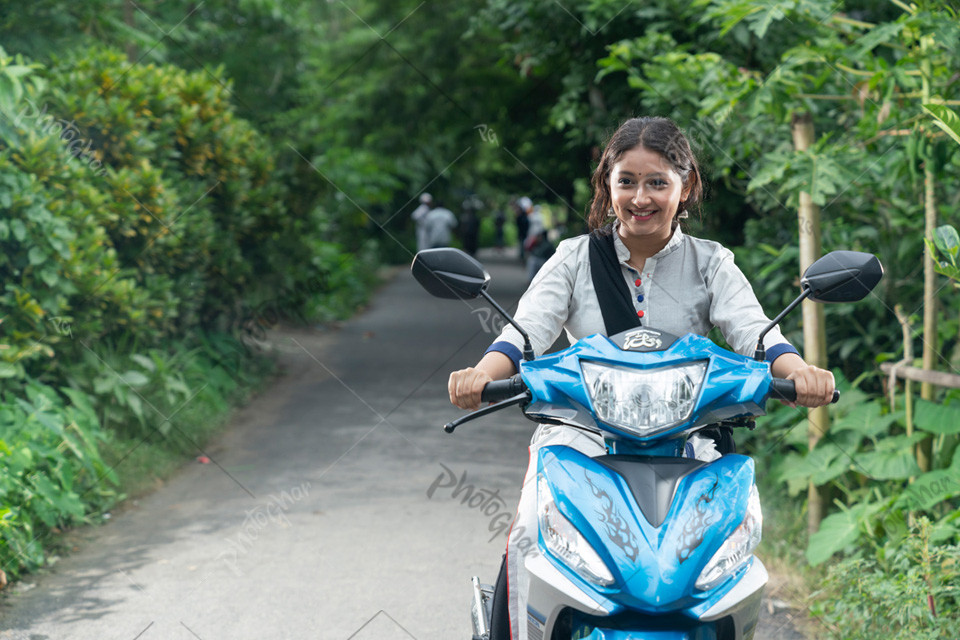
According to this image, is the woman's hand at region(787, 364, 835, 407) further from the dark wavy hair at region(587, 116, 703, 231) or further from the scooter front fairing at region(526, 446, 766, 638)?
the dark wavy hair at region(587, 116, 703, 231)

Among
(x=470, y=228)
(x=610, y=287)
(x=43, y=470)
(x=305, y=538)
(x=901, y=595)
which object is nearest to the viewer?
(x=610, y=287)

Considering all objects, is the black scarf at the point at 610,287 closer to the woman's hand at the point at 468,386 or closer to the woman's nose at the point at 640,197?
the woman's nose at the point at 640,197

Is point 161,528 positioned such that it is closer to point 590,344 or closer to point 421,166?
point 590,344

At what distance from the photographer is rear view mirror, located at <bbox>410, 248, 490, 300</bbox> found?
2.49 m

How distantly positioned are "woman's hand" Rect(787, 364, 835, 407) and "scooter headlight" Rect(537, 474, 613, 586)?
2.17 feet

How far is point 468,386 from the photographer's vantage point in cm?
252

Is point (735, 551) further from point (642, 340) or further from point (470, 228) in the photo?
point (470, 228)

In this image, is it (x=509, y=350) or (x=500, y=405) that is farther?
(x=509, y=350)

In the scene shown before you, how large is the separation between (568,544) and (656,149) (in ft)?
3.70

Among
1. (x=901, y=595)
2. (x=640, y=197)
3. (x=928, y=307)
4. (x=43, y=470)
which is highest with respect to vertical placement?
(x=640, y=197)

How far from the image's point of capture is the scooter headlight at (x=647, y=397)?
2.13 m

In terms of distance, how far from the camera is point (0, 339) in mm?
5504

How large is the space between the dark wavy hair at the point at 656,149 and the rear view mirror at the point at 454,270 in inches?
22.4

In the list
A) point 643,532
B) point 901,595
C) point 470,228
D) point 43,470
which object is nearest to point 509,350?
point 643,532
